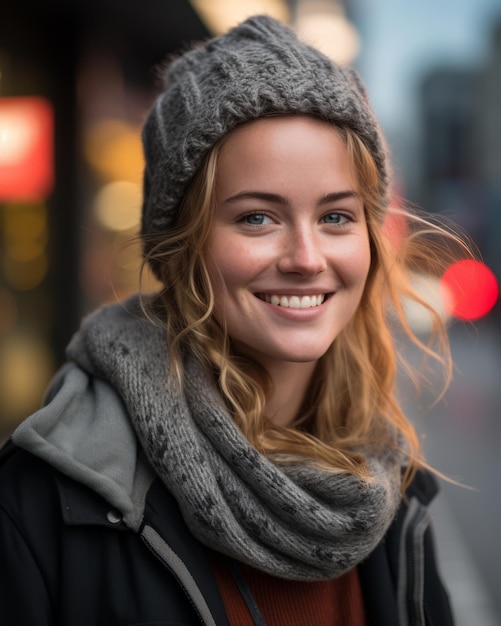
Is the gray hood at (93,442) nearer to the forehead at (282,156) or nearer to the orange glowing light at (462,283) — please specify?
the forehead at (282,156)

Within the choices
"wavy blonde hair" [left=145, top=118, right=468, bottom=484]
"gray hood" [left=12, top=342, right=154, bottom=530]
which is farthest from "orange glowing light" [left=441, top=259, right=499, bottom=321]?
"gray hood" [left=12, top=342, right=154, bottom=530]

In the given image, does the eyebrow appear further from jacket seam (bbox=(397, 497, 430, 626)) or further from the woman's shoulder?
jacket seam (bbox=(397, 497, 430, 626))

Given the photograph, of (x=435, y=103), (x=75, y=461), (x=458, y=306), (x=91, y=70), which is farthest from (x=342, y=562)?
(x=435, y=103)

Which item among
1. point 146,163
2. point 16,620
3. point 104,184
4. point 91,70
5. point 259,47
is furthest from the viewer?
point 104,184

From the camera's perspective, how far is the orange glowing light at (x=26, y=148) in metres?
6.11

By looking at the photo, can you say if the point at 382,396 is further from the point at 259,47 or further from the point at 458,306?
the point at 259,47

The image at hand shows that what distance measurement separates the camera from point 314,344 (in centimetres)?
187

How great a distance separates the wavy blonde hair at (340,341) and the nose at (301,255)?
0.65ft

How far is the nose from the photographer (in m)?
1.80

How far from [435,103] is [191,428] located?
5930 centimetres

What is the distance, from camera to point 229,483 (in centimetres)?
179

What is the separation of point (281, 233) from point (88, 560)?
0.86 m

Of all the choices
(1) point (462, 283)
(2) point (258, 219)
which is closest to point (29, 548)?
(2) point (258, 219)

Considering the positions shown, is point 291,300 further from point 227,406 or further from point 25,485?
point 25,485
